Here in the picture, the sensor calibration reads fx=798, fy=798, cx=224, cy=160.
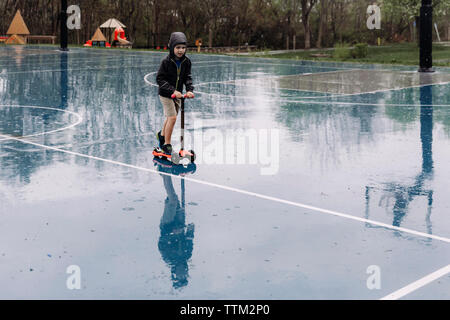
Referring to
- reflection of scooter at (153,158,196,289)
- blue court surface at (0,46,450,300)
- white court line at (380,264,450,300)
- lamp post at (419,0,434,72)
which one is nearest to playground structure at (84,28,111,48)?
lamp post at (419,0,434,72)

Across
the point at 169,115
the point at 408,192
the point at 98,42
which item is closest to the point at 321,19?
the point at 98,42

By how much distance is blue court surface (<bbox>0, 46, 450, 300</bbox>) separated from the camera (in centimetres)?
675

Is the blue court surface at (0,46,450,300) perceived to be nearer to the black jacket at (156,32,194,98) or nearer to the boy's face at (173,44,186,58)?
the black jacket at (156,32,194,98)

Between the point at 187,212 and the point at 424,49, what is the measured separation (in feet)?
65.8

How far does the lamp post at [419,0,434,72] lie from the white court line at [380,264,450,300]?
20.5 meters

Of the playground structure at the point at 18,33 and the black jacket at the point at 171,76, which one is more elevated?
the playground structure at the point at 18,33

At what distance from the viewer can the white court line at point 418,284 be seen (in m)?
6.33

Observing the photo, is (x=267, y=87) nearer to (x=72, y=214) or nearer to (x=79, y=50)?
(x=72, y=214)

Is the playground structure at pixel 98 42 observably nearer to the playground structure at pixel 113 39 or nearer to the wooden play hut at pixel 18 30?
the playground structure at pixel 113 39

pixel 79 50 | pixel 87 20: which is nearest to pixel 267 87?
pixel 79 50

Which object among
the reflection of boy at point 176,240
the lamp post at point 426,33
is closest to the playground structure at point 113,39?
the lamp post at point 426,33

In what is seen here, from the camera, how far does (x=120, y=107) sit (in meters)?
17.8

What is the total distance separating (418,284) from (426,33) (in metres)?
21.1

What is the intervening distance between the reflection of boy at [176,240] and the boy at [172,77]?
2.45 metres
